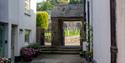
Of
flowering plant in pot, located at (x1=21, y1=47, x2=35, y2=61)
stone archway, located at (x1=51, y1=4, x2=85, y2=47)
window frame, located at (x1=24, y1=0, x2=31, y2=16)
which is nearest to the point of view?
flowering plant in pot, located at (x1=21, y1=47, x2=35, y2=61)

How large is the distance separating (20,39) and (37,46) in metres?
3.56

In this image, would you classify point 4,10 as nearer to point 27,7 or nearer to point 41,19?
point 27,7

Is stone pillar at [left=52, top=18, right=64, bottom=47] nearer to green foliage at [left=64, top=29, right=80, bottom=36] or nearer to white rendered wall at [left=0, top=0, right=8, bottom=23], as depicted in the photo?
green foliage at [left=64, top=29, right=80, bottom=36]

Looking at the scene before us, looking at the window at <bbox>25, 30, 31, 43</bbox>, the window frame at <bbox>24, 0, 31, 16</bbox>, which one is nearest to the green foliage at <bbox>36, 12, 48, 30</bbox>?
the window at <bbox>25, 30, 31, 43</bbox>

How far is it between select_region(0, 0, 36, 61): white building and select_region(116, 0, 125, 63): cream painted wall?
11.4 metres

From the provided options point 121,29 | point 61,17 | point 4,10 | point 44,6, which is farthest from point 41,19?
point 121,29

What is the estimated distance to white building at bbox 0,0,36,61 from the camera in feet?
53.8

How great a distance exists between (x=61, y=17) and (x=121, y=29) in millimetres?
21706

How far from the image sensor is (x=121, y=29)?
5.03 metres

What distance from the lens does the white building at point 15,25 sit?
53.8 feet

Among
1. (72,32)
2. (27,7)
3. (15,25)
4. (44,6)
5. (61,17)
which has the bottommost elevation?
(72,32)

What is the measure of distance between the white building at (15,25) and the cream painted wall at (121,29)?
37.4 feet

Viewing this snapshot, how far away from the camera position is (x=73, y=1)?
48.8 meters

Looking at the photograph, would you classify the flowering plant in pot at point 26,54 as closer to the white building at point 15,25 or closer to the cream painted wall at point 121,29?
the white building at point 15,25
